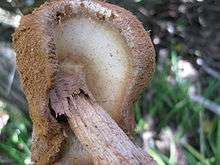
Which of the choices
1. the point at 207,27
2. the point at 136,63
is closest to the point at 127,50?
the point at 136,63

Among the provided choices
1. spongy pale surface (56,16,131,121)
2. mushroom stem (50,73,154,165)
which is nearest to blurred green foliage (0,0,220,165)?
spongy pale surface (56,16,131,121)

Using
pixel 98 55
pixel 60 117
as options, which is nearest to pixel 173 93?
pixel 98 55

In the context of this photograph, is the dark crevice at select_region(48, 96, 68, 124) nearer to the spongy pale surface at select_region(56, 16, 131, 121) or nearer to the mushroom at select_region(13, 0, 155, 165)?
the mushroom at select_region(13, 0, 155, 165)

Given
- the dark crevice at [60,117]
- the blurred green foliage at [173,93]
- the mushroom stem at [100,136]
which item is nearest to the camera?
the mushroom stem at [100,136]

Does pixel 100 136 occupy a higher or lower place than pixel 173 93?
higher

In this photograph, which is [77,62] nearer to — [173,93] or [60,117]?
[60,117]

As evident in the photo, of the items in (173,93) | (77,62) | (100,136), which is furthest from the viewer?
(173,93)

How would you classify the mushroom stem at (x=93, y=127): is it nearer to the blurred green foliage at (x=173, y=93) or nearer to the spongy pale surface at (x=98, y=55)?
the spongy pale surface at (x=98, y=55)

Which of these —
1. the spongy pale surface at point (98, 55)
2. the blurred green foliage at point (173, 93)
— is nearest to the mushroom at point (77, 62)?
the spongy pale surface at point (98, 55)
